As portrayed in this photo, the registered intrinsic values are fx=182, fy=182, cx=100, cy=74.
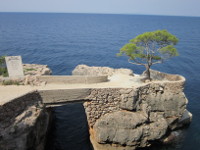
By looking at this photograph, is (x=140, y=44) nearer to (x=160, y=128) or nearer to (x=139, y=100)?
(x=139, y=100)

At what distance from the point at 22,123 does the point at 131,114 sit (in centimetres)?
1314

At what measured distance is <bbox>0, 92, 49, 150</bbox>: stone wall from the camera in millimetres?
17891

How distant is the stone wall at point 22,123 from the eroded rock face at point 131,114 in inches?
248

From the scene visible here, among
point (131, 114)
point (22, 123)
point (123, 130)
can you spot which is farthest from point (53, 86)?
point (131, 114)

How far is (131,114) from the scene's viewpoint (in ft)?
78.4

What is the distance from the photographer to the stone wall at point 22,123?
17.9m

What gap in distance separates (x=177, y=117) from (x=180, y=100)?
2673 mm

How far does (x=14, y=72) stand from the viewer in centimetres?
2555

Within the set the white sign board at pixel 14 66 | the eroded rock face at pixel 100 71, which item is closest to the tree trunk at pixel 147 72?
the eroded rock face at pixel 100 71

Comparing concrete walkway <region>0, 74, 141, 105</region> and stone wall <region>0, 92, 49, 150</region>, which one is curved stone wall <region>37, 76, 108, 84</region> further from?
stone wall <region>0, 92, 49, 150</region>

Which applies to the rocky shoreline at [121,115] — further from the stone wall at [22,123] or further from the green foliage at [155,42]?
the green foliage at [155,42]

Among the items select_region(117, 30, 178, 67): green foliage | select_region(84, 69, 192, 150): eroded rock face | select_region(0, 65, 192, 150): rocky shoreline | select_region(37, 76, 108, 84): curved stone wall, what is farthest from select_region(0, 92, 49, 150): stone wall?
select_region(117, 30, 178, 67): green foliage

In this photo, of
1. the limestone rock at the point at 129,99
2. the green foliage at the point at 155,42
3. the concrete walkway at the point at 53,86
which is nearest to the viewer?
the concrete walkway at the point at 53,86

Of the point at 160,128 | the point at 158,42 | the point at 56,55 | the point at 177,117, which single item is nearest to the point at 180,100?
the point at 177,117
